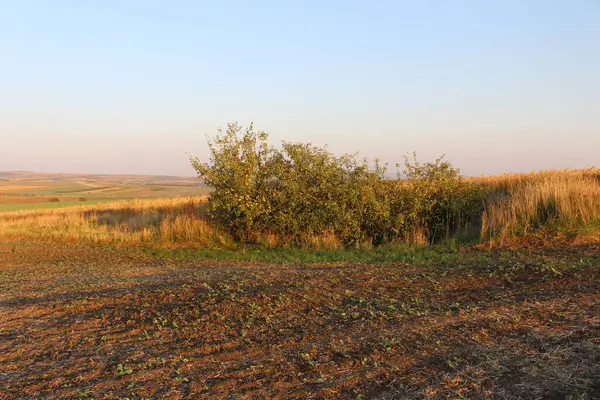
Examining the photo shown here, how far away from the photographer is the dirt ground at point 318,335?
386 centimetres

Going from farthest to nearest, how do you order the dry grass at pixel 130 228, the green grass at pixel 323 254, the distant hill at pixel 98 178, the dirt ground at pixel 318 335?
the distant hill at pixel 98 178
the dry grass at pixel 130 228
the green grass at pixel 323 254
the dirt ground at pixel 318 335

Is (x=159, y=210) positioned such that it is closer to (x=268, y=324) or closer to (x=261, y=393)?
(x=268, y=324)

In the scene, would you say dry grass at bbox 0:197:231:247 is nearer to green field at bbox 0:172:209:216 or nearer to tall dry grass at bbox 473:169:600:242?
green field at bbox 0:172:209:216

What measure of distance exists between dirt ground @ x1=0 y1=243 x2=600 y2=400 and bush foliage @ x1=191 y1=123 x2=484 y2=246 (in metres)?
6.00

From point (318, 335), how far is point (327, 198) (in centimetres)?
998

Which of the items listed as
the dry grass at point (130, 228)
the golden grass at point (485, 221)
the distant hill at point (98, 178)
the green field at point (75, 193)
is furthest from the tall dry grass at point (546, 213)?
the distant hill at point (98, 178)

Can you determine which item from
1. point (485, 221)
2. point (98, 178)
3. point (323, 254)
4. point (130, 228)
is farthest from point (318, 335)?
point (98, 178)

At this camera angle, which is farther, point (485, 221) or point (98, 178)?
point (98, 178)

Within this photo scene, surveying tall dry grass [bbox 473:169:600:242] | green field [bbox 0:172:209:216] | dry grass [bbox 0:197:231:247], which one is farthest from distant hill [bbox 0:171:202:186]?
tall dry grass [bbox 473:169:600:242]

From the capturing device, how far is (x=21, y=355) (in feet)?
16.4

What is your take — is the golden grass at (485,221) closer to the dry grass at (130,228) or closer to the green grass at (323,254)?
the dry grass at (130,228)

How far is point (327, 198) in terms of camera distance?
14820 millimetres

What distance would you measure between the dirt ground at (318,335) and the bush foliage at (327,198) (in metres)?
6.00

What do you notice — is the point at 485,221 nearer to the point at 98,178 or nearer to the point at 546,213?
the point at 546,213
